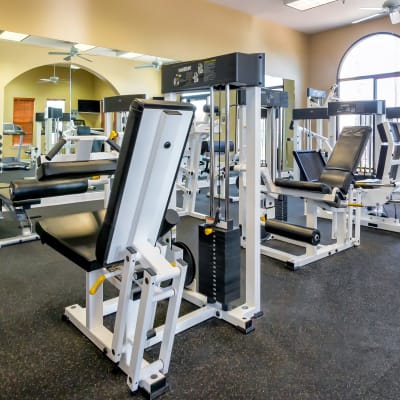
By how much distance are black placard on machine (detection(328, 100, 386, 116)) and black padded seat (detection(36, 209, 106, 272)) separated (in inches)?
109

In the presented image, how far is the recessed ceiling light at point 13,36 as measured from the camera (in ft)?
15.5

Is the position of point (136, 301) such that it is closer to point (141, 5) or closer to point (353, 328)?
point (353, 328)

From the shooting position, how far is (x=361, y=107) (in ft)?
12.4

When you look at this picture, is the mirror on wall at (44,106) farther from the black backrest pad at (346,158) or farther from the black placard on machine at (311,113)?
the black backrest pad at (346,158)

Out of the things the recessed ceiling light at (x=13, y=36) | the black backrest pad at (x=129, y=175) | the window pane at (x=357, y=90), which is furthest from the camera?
the window pane at (x=357, y=90)

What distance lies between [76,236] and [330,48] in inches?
326

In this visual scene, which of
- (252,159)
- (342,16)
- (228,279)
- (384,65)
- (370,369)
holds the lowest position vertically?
(370,369)

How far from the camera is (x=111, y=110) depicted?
4.11 metres

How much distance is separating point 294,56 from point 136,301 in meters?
8.06

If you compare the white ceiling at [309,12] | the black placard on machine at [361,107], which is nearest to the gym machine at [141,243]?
the black placard on machine at [361,107]

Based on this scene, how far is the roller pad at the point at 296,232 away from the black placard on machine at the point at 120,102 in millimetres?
1907

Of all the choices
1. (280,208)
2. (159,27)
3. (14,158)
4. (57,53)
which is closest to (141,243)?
(280,208)

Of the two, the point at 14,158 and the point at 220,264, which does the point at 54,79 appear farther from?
the point at 220,264

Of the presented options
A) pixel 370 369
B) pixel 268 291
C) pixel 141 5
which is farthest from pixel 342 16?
pixel 370 369
